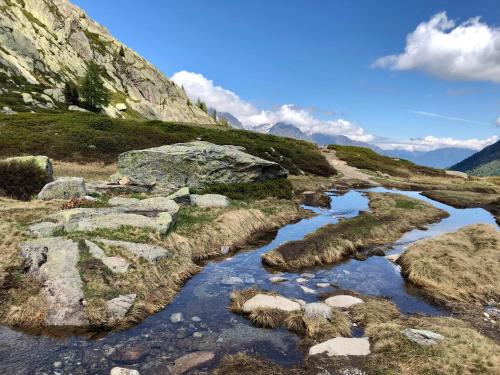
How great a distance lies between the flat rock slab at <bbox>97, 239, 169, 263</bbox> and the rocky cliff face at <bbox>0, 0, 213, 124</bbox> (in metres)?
94.0

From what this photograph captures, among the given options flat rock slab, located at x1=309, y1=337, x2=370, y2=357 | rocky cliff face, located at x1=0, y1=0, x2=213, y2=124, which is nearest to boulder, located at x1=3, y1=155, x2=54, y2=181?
flat rock slab, located at x1=309, y1=337, x2=370, y2=357

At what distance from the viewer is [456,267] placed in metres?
20.0

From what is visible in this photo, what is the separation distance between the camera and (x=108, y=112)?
424ft

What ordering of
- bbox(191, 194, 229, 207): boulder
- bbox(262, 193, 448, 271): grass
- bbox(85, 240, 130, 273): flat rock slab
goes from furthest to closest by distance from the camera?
bbox(191, 194, 229, 207): boulder → bbox(262, 193, 448, 271): grass → bbox(85, 240, 130, 273): flat rock slab

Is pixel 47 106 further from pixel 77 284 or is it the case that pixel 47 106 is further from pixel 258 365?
pixel 258 365

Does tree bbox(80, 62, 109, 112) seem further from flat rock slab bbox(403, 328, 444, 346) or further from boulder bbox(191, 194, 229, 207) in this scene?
flat rock slab bbox(403, 328, 444, 346)

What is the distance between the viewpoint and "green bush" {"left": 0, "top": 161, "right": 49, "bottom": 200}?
87.5 ft

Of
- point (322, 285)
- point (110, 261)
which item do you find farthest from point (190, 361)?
point (322, 285)

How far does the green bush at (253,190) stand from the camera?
35.0 metres

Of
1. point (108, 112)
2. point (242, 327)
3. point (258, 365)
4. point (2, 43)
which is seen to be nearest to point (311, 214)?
point (242, 327)

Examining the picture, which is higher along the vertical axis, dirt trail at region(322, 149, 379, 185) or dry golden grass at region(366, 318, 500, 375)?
dirt trail at region(322, 149, 379, 185)

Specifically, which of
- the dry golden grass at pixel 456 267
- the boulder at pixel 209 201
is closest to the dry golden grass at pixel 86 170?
the boulder at pixel 209 201

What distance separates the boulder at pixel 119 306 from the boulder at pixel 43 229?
6.37 metres

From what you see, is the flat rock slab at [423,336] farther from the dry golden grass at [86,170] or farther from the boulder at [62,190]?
the dry golden grass at [86,170]
